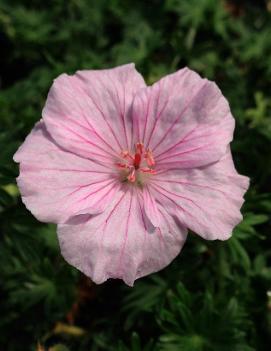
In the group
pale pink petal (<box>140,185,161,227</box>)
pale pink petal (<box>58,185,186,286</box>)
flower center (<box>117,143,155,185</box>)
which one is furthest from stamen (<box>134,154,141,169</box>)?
pale pink petal (<box>58,185,186,286</box>)

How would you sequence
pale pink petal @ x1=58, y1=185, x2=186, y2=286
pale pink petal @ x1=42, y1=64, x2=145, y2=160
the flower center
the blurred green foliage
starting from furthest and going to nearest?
the blurred green foliage
the flower center
pale pink petal @ x1=42, y1=64, x2=145, y2=160
pale pink petal @ x1=58, y1=185, x2=186, y2=286

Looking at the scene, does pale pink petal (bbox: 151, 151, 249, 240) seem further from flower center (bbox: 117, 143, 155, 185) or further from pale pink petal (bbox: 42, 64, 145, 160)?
pale pink petal (bbox: 42, 64, 145, 160)

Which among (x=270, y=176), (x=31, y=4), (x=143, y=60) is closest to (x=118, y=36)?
(x=31, y=4)

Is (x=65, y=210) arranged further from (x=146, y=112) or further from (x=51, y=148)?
(x=146, y=112)

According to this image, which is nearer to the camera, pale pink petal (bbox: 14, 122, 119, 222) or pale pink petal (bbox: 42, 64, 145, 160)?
pale pink petal (bbox: 14, 122, 119, 222)

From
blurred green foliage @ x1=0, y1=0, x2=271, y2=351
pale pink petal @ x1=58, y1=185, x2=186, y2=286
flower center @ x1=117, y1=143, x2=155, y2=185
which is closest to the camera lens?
pale pink petal @ x1=58, y1=185, x2=186, y2=286

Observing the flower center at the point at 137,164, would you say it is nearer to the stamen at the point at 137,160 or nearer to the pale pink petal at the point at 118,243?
the stamen at the point at 137,160

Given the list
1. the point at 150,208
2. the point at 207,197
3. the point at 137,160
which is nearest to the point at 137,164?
the point at 137,160

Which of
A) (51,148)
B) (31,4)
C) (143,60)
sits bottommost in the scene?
(51,148)
